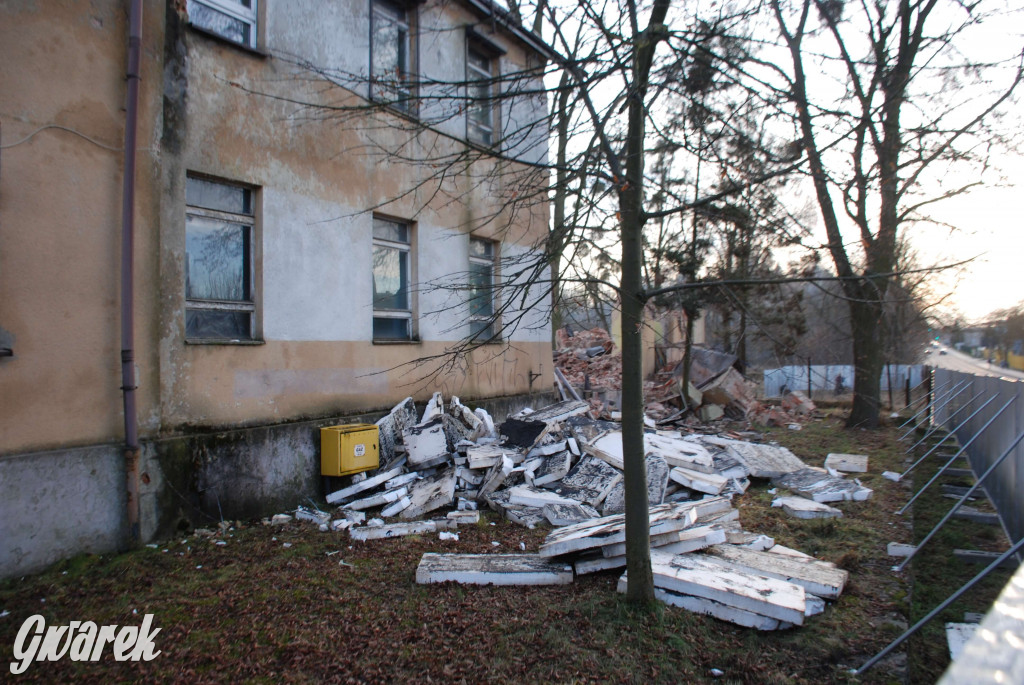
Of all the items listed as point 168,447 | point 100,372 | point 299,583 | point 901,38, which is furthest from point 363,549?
point 901,38

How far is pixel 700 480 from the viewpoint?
7492 millimetres

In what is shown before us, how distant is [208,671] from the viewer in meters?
3.43

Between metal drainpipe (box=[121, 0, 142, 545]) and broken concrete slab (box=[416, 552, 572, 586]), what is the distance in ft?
8.84

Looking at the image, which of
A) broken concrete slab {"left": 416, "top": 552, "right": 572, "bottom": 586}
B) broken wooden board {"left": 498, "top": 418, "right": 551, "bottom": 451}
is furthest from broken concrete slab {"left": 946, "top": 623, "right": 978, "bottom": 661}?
broken wooden board {"left": 498, "top": 418, "right": 551, "bottom": 451}

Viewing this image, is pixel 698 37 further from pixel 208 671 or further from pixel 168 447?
pixel 168 447

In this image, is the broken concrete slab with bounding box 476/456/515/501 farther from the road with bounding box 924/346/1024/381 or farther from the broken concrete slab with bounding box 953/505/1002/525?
the road with bounding box 924/346/1024/381

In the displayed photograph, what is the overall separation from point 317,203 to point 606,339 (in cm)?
1511

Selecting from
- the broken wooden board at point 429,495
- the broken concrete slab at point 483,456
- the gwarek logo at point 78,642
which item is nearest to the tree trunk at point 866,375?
the broken concrete slab at point 483,456

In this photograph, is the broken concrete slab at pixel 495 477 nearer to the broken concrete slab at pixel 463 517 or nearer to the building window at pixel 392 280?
the broken concrete slab at pixel 463 517

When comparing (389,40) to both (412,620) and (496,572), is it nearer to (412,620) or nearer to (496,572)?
(496,572)

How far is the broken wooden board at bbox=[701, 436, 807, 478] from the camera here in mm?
8664

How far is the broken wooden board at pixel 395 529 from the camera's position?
5820mm

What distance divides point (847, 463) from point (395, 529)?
25.1 feet

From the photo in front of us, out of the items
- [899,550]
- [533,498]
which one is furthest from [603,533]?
[899,550]
